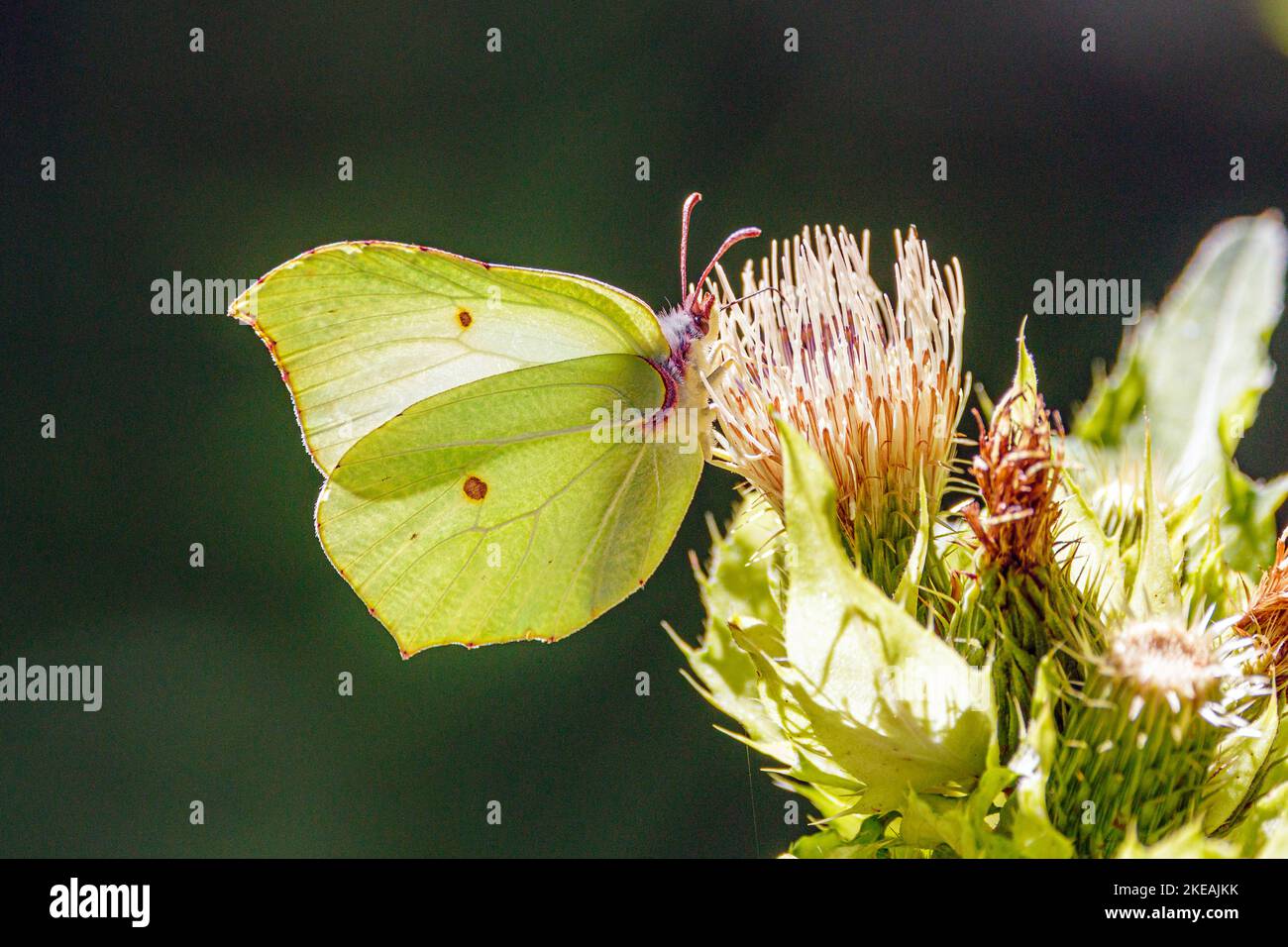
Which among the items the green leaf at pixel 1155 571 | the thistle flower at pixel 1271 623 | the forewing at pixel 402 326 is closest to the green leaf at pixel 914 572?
the green leaf at pixel 1155 571

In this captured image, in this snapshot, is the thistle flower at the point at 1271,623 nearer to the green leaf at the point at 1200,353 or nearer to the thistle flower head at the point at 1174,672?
the thistle flower head at the point at 1174,672

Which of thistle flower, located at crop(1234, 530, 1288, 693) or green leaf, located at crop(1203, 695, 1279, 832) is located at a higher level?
thistle flower, located at crop(1234, 530, 1288, 693)

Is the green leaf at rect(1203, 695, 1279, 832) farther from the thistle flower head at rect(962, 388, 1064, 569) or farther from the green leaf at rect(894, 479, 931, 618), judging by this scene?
the green leaf at rect(894, 479, 931, 618)

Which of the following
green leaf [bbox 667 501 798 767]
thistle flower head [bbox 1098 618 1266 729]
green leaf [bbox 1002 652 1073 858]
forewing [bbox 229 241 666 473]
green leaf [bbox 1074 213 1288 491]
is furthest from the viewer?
forewing [bbox 229 241 666 473]

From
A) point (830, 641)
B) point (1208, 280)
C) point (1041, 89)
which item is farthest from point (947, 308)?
point (1041, 89)

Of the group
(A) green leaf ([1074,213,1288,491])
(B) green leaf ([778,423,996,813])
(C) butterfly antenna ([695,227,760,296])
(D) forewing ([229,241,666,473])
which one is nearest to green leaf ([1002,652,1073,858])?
(B) green leaf ([778,423,996,813])
